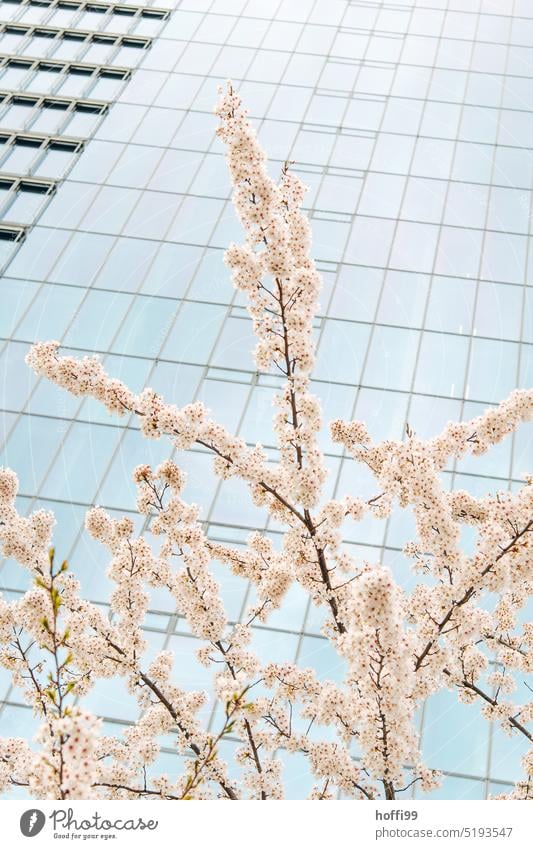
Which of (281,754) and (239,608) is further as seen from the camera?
(239,608)

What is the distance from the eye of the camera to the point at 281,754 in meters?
14.6

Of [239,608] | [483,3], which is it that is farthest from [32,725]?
[483,3]

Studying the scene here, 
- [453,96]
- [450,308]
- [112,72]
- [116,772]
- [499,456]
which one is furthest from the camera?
[112,72]

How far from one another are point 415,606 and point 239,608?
338 inches

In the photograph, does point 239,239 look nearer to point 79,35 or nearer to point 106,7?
point 79,35

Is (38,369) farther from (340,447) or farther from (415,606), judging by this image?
(340,447)

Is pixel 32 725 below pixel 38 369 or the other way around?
below
